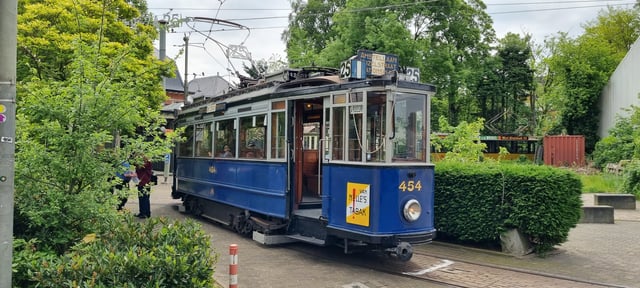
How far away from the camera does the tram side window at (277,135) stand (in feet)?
A: 29.8

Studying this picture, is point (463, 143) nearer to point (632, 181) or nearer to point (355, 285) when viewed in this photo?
point (355, 285)

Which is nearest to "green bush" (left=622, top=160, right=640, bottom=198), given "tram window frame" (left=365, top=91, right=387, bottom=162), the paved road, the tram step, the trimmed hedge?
the paved road

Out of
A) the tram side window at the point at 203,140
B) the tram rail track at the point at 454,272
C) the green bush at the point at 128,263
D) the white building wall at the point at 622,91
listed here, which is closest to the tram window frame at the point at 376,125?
the tram rail track at the point at 454,272

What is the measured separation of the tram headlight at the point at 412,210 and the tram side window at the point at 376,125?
0.76m

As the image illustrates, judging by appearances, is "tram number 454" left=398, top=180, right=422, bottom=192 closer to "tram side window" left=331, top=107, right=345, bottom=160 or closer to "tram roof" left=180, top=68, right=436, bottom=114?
"tram side window" left=331, top=107, right=345, bottom=160

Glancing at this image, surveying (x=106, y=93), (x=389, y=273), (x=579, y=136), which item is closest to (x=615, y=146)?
(x=579, y=136)

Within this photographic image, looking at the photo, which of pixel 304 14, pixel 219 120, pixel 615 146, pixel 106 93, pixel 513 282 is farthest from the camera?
pixel 304 14

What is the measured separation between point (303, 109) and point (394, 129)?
2.29 m

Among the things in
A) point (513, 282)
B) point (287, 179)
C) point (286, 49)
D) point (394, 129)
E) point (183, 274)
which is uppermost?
point (286, 49)

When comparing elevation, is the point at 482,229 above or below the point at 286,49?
below

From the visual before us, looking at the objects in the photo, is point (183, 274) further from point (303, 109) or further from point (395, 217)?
point (303, 109)

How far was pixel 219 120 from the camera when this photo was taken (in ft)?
37.8

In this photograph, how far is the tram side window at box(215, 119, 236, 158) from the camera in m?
10.8

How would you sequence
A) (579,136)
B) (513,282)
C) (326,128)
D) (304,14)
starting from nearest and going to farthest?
(513,282) → (326,128) → (579,136) → (304,14)
